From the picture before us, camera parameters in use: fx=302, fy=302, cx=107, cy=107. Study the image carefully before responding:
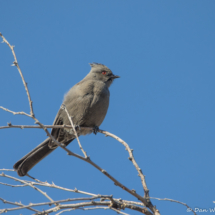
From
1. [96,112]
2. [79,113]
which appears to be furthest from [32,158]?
[96,112]

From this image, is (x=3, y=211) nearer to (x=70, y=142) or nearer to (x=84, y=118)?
(x=84, y=118)

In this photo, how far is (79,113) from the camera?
20.2 feet

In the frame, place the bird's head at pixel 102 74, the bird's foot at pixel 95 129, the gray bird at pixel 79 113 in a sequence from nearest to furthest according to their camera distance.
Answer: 1. the gray bird at pixel 79 113
2. the bird's foot at pixel 95 129
3. the bird's head at pixel 102 74

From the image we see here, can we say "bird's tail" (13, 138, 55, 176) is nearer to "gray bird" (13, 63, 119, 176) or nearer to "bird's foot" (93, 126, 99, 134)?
"gray bird" (13, 63, 119, 176)

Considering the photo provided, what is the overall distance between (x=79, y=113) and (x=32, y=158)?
137 cm

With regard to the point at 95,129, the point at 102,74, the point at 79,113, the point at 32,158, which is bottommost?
the point at 32,158

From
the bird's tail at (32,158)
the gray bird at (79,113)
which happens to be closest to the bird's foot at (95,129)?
the gray bird at (79,113)

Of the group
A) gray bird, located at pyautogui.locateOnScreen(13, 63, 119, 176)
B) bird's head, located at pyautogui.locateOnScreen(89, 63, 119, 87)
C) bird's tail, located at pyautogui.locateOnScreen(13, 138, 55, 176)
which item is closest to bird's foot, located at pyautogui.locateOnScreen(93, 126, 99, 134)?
gray bird, located at pyautogui.locateOnScreen(13, 63, 119, 176)

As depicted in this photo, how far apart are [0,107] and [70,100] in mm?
2773

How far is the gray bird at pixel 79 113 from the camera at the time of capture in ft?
20.1

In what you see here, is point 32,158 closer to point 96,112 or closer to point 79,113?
point 79,113

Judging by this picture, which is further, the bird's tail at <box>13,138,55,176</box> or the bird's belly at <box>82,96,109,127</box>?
the bird's belly at <box>82,96,109,127</box>

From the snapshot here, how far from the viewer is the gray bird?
6.14 m

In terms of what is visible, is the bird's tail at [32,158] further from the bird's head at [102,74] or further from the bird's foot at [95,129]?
the bird's head at [102,74]
